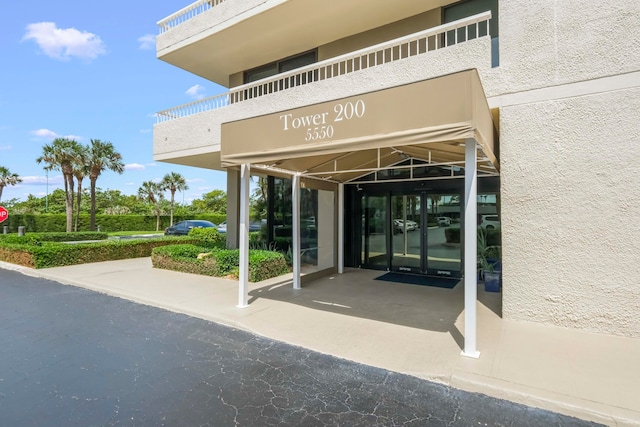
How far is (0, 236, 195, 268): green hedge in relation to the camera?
10570mm

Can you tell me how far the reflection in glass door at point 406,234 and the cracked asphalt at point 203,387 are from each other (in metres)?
5.70

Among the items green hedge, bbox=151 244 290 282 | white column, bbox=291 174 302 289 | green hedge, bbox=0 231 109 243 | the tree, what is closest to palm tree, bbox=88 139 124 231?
green hedge, bbox=0 231 109 243

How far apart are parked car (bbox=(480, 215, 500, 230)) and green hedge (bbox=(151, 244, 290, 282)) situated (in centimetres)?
552

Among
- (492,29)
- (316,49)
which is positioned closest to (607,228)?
(492,29)

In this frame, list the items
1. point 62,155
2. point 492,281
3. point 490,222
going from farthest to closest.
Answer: point 62,155 < point 490,222 < point 492,281

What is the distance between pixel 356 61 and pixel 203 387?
8583mm

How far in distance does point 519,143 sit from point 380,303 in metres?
3.75

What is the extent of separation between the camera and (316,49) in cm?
1014

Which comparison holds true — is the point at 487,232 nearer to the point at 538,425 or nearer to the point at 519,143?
the point at 519,143

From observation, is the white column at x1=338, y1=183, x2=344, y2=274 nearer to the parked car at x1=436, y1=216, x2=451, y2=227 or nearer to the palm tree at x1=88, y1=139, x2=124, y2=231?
the parked car at x1=436, y1=216, x2=451, y2=227

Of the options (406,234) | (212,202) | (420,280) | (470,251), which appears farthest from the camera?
(212,202)

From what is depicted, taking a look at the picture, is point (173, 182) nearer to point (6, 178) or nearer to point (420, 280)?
point (6, 178)

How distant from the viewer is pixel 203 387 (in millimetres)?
3434

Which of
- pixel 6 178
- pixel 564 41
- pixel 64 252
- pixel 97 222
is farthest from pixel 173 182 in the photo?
pixel 564 41
